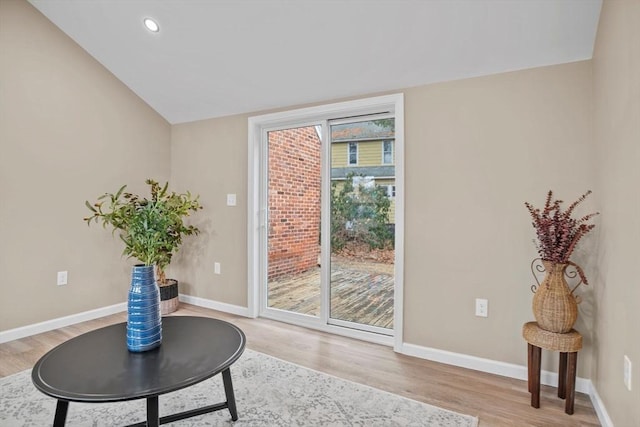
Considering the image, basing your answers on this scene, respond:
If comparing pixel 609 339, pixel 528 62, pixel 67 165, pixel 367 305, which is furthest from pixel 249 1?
pixel 609 339

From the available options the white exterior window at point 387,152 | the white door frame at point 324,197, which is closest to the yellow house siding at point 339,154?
the white door frame at point 324,197

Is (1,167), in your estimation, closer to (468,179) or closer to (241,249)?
(241,249)

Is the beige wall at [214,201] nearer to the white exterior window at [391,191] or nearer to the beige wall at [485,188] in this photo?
the white exterior window at [391,191]

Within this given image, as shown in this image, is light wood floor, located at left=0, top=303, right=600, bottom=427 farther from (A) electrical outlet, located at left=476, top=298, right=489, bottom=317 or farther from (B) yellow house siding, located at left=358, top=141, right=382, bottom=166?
(B) yellow house siding, located at left=358, top=141, right=382, bottom=166

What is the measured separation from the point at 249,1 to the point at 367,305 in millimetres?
2596

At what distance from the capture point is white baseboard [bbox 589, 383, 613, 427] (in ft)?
5.90

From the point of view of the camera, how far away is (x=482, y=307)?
2482mm

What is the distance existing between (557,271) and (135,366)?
2.27m

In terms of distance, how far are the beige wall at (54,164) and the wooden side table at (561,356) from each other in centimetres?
381

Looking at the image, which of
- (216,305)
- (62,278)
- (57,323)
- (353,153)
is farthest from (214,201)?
(57,323)

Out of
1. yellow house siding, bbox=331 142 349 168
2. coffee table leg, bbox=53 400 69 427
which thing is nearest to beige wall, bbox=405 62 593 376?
yellow house siding, bbox=331 142 349 168

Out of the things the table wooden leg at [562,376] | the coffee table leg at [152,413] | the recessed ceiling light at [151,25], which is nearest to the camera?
the coffee table leg at [152,413]

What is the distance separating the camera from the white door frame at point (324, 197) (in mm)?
2783

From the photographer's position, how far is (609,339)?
5.91 feet
